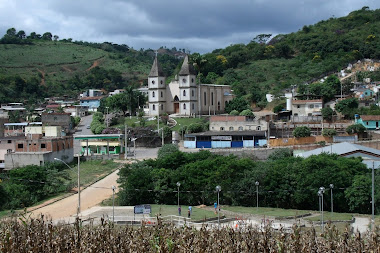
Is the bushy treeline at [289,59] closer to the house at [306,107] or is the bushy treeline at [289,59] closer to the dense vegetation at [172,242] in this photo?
the house at [306,107]

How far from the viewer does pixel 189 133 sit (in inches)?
2174

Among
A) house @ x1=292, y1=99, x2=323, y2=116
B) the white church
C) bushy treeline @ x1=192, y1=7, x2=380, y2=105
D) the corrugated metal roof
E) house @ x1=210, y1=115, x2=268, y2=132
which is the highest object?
bushy treeline @ x1=192, y1=7, x2=380, y2=105

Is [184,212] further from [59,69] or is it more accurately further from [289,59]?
[59,69]

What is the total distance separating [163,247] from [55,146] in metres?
32.0

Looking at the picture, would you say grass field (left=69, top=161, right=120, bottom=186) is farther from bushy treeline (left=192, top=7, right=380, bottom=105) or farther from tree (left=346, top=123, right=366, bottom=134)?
bushy treeline (left=192, top=7, right=380, bottom=105)

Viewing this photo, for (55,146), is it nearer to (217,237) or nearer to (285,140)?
(285,140)

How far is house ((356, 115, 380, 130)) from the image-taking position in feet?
170

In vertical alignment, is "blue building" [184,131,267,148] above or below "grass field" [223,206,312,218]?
above

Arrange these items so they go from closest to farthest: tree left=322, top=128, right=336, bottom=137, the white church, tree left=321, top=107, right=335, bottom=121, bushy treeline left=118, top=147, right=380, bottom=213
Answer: bushy treeline left=118, top=147, right=380, bottom=213 < tree left=322, top=128, right=336, bottom=137 < tree left=321, top=107, right=335, bottom=121 < the white church

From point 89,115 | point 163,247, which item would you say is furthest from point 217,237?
point 89,115

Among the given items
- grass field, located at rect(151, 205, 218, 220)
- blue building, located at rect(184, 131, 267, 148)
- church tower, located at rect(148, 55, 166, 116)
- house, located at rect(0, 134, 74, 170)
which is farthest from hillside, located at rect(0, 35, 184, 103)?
grass field, located at rect(151, 205, 218, 220)

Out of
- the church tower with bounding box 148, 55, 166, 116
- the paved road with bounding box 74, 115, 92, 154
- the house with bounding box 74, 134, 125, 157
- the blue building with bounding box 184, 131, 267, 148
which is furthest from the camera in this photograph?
the church tower with bounding box 148, 55, 166, 116

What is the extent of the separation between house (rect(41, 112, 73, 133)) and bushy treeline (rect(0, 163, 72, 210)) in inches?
1020

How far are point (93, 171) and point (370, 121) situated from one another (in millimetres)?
26679
